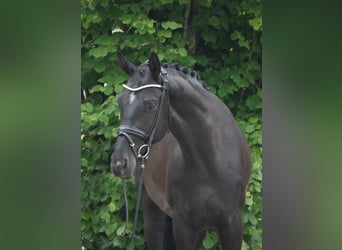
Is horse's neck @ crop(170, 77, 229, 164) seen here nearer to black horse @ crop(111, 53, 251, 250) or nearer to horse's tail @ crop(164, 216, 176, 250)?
black horse @ crop(111, 53, 251, 250)

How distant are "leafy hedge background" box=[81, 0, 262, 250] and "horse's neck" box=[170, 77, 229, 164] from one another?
0.87m

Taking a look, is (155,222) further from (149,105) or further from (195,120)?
(149,105)

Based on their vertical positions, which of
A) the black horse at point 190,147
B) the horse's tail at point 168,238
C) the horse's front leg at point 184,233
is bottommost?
the horse's tail at point 168,238

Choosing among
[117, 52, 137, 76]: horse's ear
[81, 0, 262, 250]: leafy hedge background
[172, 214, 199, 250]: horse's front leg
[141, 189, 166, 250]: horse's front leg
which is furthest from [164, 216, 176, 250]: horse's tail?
[117, 52, 137, 76]: horse's ear

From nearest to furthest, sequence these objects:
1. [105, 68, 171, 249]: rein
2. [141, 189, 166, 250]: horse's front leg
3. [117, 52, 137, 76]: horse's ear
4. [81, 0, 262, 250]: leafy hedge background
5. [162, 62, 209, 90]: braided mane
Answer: [105, 68, 171, 249]: rein
[117, 52, 137, 76]: horse's ear
[162, 62, 209, 90]: braided mane
[141, 189, 166, 250]: horse's front leg
[81, 0, 262, 250]: leafy hedge background

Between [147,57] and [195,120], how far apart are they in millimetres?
1160

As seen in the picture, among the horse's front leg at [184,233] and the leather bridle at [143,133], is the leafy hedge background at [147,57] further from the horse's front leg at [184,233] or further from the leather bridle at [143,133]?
the leather bridle at [143,133]

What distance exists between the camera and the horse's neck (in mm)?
2086

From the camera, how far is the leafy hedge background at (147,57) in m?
3.10

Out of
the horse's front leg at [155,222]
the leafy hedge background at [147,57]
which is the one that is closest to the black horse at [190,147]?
the horse's front leg at [155,222]
